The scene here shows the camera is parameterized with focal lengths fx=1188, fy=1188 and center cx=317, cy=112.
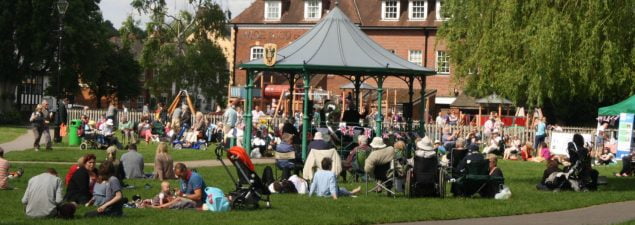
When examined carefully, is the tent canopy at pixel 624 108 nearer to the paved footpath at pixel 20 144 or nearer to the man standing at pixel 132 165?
the man standing at pixel 132 165

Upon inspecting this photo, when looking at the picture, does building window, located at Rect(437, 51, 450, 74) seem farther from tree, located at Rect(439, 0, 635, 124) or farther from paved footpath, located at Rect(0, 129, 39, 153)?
tree, located at Rect(439, 0, 635, 124)

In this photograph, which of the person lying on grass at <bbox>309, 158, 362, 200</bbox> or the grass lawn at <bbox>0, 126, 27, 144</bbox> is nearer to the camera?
the person lying on grass at <bbox>309, 158, 362, 200</bbox>

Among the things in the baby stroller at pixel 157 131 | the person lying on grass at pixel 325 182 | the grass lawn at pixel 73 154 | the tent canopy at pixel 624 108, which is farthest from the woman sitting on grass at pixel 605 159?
the baby stroller at pixel 157 131

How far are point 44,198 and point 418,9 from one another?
5463 centimetres

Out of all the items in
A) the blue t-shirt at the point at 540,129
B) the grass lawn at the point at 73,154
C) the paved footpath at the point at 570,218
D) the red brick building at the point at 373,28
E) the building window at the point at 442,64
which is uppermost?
the red brick building at the point at 373,28

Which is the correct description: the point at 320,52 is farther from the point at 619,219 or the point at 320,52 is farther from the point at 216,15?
the point at 216,15

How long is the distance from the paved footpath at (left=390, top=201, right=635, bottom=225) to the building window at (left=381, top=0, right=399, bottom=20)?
50.0 m

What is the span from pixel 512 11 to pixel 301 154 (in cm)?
757

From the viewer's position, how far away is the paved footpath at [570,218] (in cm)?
1895

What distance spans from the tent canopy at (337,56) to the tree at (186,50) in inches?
1446

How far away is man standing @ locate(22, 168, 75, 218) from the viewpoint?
18.0 m

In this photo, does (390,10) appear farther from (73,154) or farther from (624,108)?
(73,154)

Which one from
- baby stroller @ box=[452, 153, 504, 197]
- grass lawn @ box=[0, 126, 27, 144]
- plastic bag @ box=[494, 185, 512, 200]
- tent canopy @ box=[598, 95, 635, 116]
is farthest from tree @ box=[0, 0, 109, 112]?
plastic bag @ box=[494, 185, 512, 200]

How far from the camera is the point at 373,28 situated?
233ft
